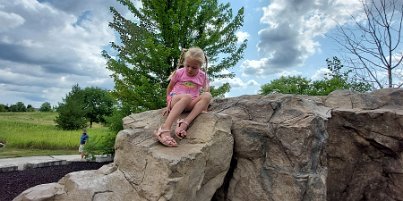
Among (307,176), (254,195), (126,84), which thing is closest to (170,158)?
(254,195)

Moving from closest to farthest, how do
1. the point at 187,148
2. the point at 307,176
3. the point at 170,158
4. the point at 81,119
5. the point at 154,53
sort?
1. the point at 170,158
2. the point at 187,148
3. the point at 307,176
4. the point at 154,53
5. the point at 81,119

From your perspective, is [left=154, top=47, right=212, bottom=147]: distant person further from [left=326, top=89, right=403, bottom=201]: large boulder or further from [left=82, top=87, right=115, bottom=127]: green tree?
[left=82, top=87, right=115, bottom=127]: green tree

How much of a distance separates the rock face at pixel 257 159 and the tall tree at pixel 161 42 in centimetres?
578

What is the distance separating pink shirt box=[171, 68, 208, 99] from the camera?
16.8ft

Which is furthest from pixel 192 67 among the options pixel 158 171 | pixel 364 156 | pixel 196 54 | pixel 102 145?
pixel 102 145

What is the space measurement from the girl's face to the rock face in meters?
0.68

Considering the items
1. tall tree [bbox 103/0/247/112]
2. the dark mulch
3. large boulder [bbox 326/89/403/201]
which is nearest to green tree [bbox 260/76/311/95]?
tall tree [bbox 103/0/247/112]

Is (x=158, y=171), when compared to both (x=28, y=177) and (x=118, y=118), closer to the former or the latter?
(x=28, y=177)

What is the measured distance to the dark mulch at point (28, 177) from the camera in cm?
871

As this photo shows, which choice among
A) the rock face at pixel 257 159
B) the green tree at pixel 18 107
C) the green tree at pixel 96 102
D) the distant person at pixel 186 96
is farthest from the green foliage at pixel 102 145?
the green tree at pixel 18 107

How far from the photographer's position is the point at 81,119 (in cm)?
2941

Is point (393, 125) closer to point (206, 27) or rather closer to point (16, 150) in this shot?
point (206, 27)

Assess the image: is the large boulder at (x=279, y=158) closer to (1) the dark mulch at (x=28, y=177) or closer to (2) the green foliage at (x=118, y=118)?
(1) the dark mulch at (x=28, y=177)

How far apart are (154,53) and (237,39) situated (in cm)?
344
